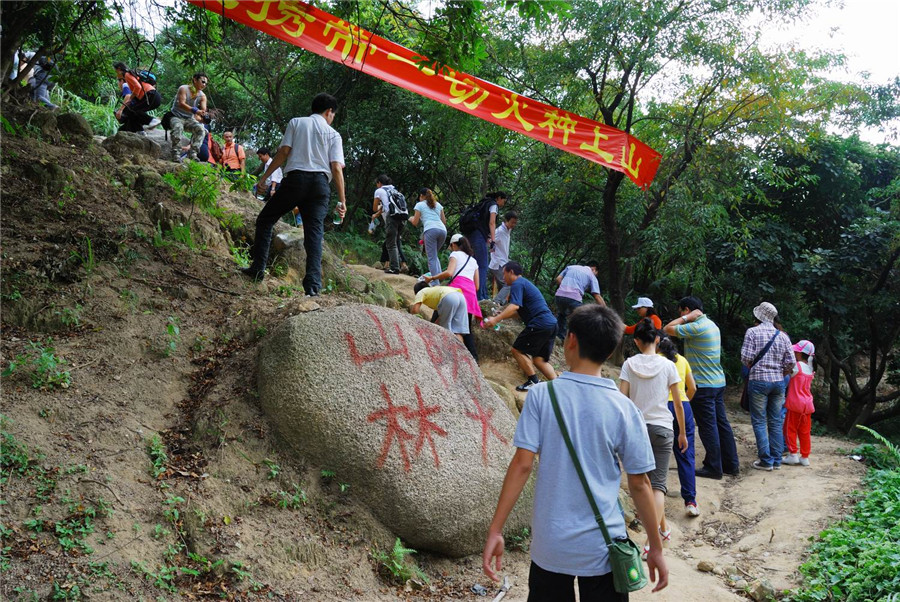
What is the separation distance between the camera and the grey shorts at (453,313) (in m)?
6.95

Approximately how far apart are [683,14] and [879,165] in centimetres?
797

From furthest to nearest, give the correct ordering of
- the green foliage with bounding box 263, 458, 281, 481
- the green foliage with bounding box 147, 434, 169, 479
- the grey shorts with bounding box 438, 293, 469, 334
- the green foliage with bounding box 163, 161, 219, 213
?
the green foliage with bounding box 163, 161, 219, 213
the grey shorts with bounding box 438, 293, 469, 334
the green foliage with bounding box 263, 458, 281, 481
the green foliage with bounding box 147, 434, 169, 479

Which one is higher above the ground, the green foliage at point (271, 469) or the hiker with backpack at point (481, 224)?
the hiker with backpack at point (481, 224)

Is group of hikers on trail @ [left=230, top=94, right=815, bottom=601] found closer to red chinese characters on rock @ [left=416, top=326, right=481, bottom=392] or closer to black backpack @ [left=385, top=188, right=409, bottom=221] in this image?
black backpack @ [left=385, top=188, right=409, bottom=221]

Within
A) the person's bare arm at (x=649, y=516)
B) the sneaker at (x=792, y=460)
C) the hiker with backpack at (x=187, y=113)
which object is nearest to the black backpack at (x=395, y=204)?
the hiker with backpack at (x=187, y=113)

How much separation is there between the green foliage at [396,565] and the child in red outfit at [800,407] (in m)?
5.48

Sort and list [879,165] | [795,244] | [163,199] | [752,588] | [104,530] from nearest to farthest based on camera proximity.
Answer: [104,530] < [752,588] < [163,199] < [795,244] < [879,165]

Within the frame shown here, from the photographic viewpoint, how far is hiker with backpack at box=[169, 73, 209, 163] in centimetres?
977

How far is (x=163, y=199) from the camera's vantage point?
7348mm

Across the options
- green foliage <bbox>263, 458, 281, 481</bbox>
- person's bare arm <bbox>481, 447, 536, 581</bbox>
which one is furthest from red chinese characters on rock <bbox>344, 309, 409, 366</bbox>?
person's bare arm <bbox>481, 447, 536, 581</bbox>

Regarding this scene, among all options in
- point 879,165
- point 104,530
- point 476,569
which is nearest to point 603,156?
point 476,569

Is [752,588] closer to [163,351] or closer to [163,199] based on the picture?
[163,351]

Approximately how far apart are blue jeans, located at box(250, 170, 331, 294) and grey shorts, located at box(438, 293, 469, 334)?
137 cm

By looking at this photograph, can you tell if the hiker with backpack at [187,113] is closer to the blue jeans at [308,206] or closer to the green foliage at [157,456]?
the blue jeans at [308,206]
